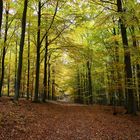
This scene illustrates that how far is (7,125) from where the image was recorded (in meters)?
8.05

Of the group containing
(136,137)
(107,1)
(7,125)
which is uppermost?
(107,1)

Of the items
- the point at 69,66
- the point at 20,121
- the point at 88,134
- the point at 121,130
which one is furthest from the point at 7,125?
the point at 69,66

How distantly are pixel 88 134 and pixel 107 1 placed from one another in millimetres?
10331

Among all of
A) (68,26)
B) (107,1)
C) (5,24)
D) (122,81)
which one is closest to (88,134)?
(122,81)

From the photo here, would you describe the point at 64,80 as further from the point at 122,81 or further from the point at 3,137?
the point at 3,137

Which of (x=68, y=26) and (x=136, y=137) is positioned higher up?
(x=68, y=26)

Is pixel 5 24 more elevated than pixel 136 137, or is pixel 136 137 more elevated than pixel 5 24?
pixel 5 24

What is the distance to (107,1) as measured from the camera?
1482 cm

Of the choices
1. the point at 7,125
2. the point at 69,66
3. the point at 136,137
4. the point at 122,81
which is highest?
the point at 69,66

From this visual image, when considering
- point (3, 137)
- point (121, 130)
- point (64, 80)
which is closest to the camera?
point (3, 137)

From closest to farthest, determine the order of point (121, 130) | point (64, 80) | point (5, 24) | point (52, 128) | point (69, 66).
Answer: point (52, 128)
point (121, 130)
point (5, 24)
point (69, 66)
point (64, 80)

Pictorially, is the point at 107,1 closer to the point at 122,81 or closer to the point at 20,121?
the point at 122,81

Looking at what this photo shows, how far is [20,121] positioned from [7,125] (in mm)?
1085

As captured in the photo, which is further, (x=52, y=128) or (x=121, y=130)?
(x=121, y=130)
